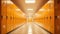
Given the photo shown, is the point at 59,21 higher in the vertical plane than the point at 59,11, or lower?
lower

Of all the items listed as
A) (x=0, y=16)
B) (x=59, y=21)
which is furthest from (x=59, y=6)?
(x=0, y=16)

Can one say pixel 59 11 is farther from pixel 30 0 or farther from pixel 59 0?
pixel 30 0

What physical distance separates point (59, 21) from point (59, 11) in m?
0.24

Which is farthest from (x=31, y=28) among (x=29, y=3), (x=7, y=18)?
(x=7, y=18)

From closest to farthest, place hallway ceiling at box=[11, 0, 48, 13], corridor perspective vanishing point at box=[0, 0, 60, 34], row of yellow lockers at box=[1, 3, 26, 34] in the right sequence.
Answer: corridor perspective vanishing point at box=[0, 0, 60, 34]
row of yellow lockers at box=[1, 3, 26, 34]
hallway ceiling at box=[11, 0, 48, 13]

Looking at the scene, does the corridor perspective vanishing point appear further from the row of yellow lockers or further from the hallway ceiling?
the hallway ceiling

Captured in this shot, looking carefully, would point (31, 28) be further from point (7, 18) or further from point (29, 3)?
point (7, 18)

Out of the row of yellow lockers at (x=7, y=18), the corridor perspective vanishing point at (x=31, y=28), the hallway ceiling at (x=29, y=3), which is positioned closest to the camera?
the corridor perspective vanishing point at (x=31, y=28)

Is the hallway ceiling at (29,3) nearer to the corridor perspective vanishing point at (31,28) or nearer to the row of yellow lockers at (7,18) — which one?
the corridor perspective vanishing point at (31,28)

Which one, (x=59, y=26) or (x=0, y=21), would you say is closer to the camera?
(x=59, y=26)

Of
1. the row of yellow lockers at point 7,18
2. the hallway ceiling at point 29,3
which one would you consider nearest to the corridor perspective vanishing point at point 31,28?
the row of yellow lockers at point 7,18

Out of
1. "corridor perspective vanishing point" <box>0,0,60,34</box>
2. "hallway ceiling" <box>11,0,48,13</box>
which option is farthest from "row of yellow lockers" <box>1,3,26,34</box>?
"hallway ceiling" <box>11,0,48,13</box>

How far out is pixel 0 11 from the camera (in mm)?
3799

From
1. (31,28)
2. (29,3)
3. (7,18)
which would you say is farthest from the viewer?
(29,3)
